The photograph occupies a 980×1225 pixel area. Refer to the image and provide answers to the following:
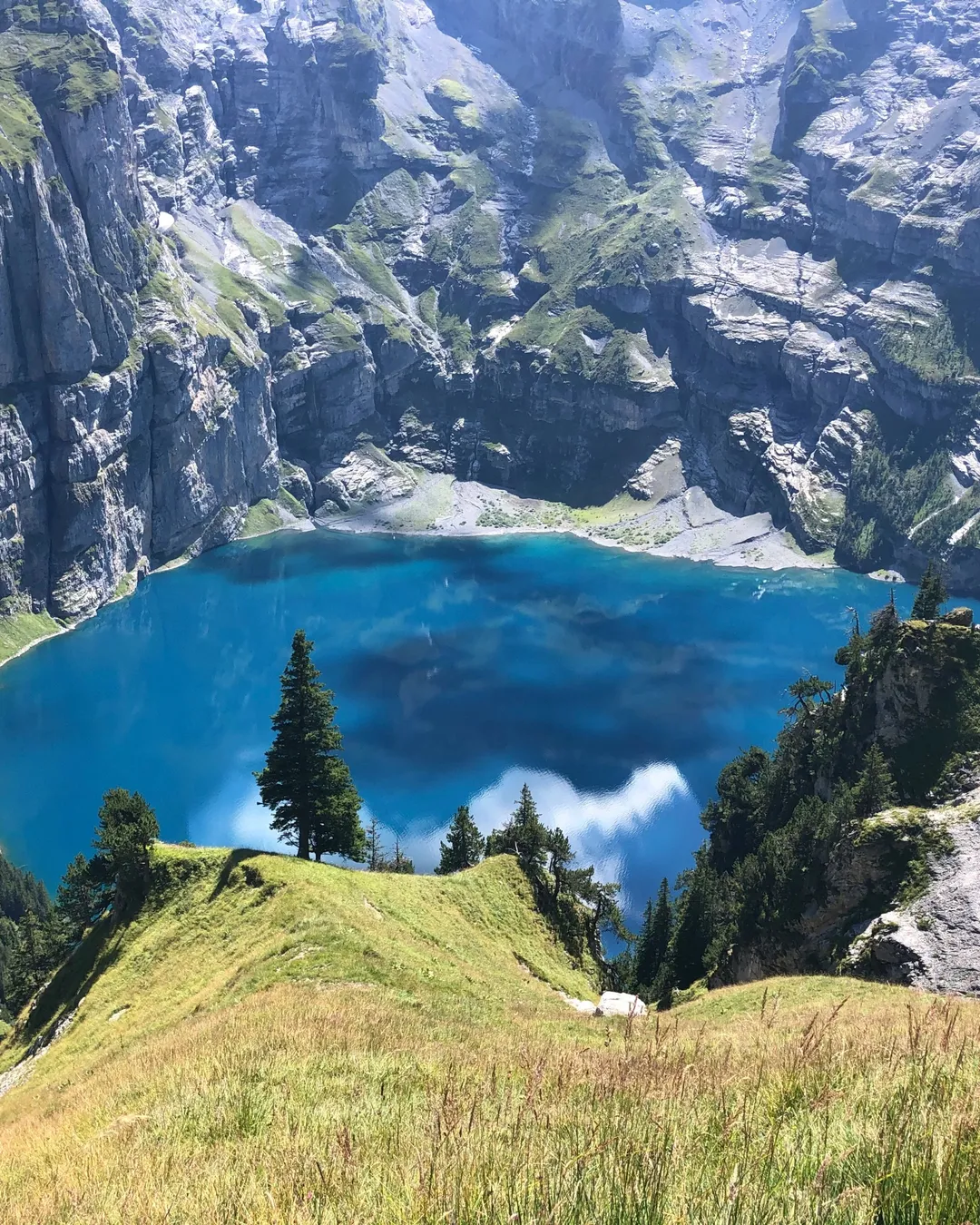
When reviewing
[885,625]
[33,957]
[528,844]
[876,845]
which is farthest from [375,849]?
[885,625]

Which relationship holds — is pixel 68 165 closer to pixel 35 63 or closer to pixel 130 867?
pixel 35 63

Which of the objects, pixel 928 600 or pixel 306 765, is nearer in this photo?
→ pixel 306 765

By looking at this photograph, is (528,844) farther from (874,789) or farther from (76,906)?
(76,906)

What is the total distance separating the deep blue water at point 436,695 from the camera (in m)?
90.4

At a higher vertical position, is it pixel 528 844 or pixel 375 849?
pixel 375 849

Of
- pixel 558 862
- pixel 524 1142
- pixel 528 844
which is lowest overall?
pixel 524 1142

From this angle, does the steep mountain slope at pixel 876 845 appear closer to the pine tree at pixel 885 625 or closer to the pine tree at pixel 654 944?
the pine tree at pixel 885 625

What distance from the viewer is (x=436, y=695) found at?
124562mm

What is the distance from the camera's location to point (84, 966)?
37938 millimetres

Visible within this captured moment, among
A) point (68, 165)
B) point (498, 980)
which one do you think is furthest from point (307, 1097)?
point (68, 165)

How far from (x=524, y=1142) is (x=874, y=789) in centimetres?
4960

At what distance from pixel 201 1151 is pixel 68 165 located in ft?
715

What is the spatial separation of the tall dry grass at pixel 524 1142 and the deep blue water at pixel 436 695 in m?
70.6

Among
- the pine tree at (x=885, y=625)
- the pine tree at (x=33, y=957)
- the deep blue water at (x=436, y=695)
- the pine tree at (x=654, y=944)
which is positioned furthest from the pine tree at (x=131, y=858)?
the pine tree at (x=885, y=625)
